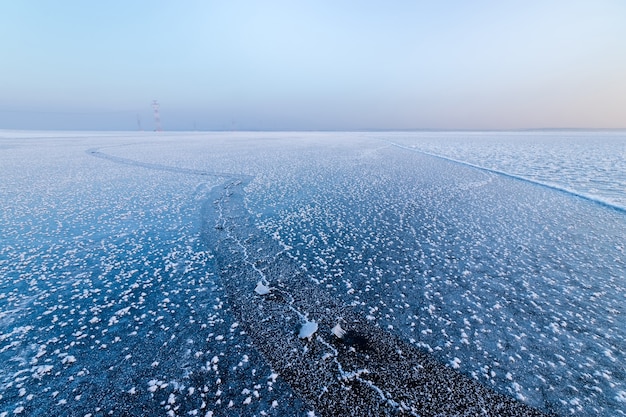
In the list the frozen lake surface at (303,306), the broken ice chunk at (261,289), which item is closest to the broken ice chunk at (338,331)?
the frozen lake surface at (303,306)

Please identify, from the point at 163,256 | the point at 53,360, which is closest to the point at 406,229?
the point at 163,256

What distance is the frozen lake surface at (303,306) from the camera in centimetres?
241

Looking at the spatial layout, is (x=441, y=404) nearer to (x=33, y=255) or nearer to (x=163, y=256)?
(x=163, y=256)

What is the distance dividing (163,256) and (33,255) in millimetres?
2217

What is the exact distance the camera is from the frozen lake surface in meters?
2.41

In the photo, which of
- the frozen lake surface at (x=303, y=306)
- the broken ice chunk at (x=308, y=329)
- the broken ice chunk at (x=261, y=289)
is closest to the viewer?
the frozen lake surface at (x=303, y=306)

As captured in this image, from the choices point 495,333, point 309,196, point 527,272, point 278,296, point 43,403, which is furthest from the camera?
point 309,196

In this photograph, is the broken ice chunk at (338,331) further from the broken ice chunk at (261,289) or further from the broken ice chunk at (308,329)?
the broken ice chunk at (261,289)

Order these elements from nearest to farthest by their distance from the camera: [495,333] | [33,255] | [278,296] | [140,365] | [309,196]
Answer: [140,365], [495,333], [278,296], [33,255], [309,196]

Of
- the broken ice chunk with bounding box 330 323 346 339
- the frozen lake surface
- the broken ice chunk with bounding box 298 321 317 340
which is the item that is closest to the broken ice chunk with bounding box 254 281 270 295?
the frozen lake surface

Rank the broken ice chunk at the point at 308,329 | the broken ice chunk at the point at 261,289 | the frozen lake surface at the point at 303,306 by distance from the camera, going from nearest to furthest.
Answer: the frozen lake surface at the point at 303,306
the broken ice chunk at the point at 308,329
the broken ice chunk at the point at 261,289

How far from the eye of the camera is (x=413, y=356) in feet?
9.06

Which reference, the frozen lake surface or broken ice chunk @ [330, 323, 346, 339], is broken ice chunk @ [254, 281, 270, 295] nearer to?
the frozen lake surface

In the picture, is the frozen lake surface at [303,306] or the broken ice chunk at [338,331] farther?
the broken ice chunk at [338,331]
